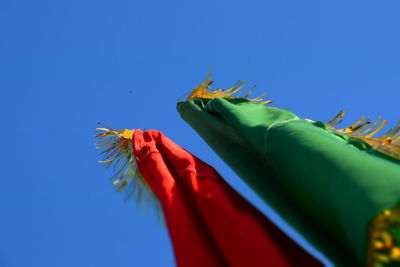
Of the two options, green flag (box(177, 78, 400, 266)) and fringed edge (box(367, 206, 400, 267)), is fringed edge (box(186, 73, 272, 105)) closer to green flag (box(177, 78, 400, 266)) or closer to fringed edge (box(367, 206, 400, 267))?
green flag (box(177, 78, 400, 266))

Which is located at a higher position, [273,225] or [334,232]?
[273,225]

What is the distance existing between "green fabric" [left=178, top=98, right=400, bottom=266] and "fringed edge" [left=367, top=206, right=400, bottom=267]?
0.01 m

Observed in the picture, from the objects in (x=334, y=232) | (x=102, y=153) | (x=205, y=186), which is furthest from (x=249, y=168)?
(x=102, y=153)

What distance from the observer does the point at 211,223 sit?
3.52 feet

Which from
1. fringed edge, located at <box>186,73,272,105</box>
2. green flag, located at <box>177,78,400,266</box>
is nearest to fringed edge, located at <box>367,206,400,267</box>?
green flag, located at <box>177,78,400,266</box>

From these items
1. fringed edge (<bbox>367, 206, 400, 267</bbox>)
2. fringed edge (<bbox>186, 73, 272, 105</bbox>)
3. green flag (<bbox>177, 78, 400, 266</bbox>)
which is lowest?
fringed edge (<bbox>367, 206, 400, 267</bbox>)

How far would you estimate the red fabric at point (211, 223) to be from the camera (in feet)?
3.05

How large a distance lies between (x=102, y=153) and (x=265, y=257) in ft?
3.70

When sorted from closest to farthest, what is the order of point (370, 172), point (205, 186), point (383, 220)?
point (383, 220), point (370, 172), point (205, 186)

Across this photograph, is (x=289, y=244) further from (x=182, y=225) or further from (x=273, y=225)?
(x=182, y=225)

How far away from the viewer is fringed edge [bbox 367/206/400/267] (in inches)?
28.5

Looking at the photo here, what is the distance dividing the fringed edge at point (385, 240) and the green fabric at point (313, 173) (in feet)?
Answer: 0.04

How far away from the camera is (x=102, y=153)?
74.2 inches

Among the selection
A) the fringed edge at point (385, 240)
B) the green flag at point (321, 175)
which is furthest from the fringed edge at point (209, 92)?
the fringed edge at point (385, 240)
